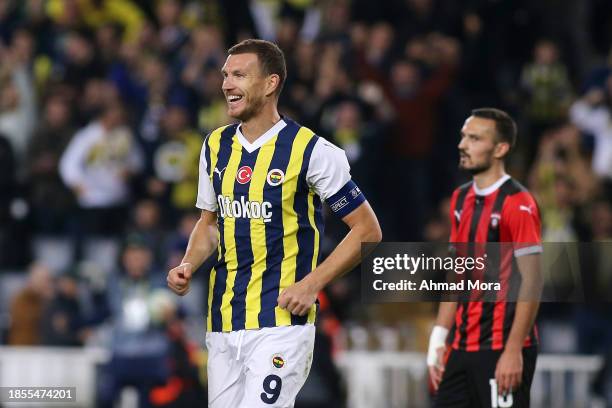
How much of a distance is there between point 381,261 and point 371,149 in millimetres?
6453

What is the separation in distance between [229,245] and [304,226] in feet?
1.21

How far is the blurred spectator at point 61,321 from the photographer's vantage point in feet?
42.2

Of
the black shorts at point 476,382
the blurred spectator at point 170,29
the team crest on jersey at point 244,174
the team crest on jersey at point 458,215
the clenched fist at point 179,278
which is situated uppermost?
the blurred spectator at point 170,29

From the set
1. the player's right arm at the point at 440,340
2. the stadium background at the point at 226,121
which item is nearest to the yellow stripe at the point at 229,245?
the player's right arm at the point at 440,340

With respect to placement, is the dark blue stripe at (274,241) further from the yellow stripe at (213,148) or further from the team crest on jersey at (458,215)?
the team crest on jersey at (458,215)

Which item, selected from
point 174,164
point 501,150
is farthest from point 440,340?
point 174,164

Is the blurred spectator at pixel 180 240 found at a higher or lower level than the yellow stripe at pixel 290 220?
higher

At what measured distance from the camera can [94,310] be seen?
13086 mm

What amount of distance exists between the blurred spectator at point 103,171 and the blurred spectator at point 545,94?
4198mm

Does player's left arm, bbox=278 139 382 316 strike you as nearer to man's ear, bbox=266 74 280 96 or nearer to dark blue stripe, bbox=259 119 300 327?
dark blue stripe, bbox=259 119 300 327

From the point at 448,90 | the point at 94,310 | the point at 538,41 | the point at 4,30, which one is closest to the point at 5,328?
the point at 94,310

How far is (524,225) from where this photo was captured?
7289mm

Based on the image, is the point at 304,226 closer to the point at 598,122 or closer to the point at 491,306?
the point at 491,306

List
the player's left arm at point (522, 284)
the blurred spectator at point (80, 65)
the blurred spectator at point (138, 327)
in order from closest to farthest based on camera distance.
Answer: the player's left arm at point (522, 284) < the blurred spectator at point (138, 327) < the blurred spectator at point (80, 65)
